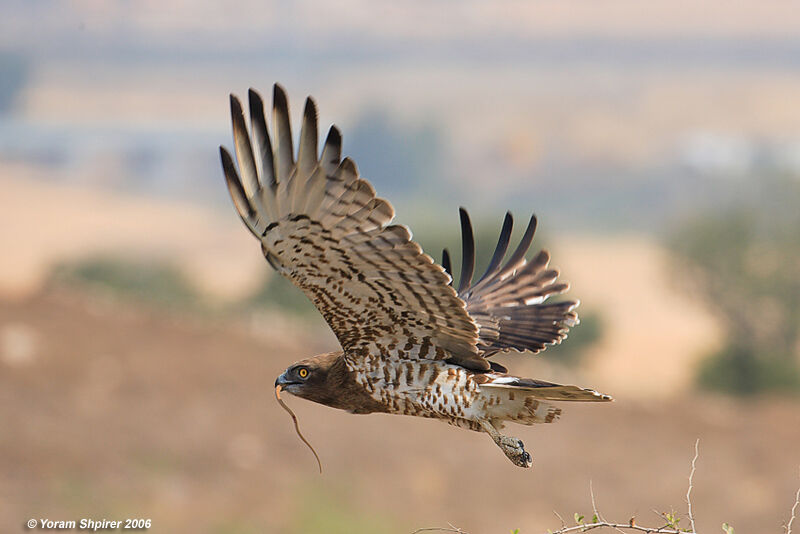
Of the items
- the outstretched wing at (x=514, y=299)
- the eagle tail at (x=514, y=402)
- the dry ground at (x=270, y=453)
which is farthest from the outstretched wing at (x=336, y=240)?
the dry ground at (x=270, y=453)

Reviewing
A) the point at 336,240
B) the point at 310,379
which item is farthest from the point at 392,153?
the point at 336,240

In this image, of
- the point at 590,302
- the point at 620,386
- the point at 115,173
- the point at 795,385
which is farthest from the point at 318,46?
the point at 795,385

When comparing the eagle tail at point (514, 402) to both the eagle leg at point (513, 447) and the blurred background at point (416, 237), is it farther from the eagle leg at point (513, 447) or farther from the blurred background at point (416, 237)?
the blurred background at point (416, 237)

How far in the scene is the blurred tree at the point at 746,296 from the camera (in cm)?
4175

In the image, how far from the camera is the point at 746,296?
43.1 meters

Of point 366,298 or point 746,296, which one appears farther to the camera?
point 746,296

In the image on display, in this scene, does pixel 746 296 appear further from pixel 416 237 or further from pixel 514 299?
pixel 514 299

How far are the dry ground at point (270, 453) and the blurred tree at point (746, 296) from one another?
10849 millimetres

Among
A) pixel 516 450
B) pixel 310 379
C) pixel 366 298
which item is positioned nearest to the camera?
pixel 366 298

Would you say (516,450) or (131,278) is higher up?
(516,450)

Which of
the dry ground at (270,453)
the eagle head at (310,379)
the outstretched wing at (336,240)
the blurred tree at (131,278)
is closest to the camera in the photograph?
the outstretched wing at (336,240)

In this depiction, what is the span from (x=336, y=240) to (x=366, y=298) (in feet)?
1.94

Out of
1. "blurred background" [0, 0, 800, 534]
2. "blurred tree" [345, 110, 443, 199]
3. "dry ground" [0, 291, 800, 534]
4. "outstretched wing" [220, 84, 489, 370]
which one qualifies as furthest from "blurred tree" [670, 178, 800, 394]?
"outstretched wing" [220, 84, 489, 370]

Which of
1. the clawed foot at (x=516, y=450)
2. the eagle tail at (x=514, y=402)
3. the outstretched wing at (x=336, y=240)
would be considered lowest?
the clawed foot at (x=516, y=450)
